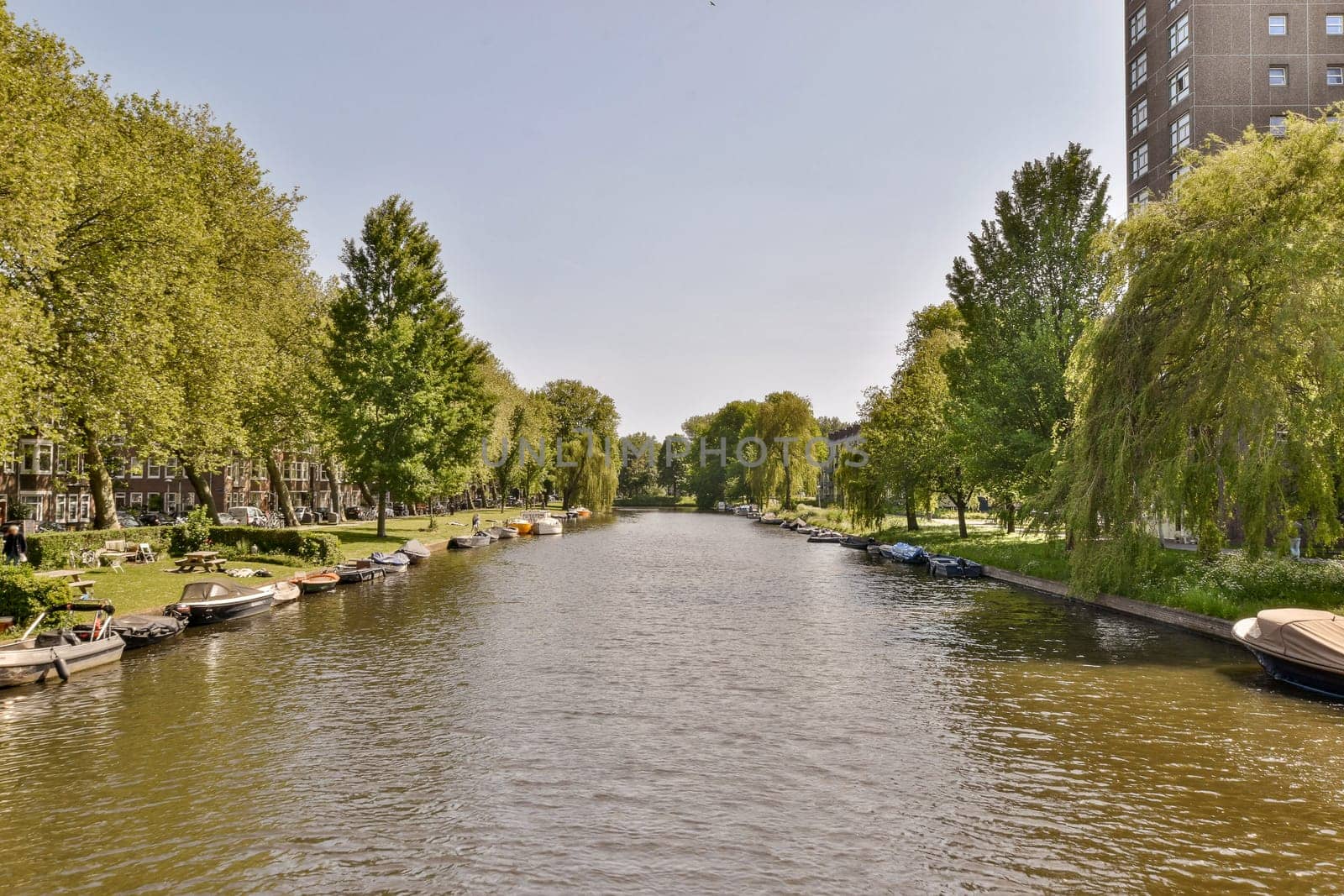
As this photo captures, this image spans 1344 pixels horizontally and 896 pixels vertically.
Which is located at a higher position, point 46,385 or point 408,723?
point 46,385

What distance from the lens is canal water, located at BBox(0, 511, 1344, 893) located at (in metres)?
12.6

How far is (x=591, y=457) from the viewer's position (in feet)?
413

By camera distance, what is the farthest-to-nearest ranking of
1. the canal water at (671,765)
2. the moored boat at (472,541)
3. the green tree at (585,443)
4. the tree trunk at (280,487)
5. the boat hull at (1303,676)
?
the green tree at (585,443), the moored boat at (472,541), the tree trunk at (280,487), the boat hull at (1303,676), the canal water at (671,765)

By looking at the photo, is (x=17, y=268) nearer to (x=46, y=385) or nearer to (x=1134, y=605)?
(x=46, y=385)

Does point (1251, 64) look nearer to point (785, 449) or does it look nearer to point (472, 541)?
point (472, 541)

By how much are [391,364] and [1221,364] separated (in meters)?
50.5

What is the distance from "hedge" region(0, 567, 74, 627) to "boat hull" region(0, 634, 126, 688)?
1.83m

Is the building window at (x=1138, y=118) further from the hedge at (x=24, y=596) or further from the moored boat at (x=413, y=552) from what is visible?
the hedge at (x=24, y=596)

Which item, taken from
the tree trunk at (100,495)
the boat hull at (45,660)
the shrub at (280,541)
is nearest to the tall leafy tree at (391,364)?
the shrub at (280,541)

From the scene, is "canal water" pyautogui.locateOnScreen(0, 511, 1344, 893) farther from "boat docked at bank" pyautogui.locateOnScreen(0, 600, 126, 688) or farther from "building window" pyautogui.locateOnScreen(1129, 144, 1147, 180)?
"building window" pyautogui.locateOnScreen(1129, 144, 1147, 180)

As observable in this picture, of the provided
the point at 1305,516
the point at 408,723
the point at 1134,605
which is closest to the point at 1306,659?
the point at 1305,516

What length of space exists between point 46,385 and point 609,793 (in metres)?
29.3

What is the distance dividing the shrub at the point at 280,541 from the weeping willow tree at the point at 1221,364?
36.0 metres

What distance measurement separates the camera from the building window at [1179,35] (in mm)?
61000
